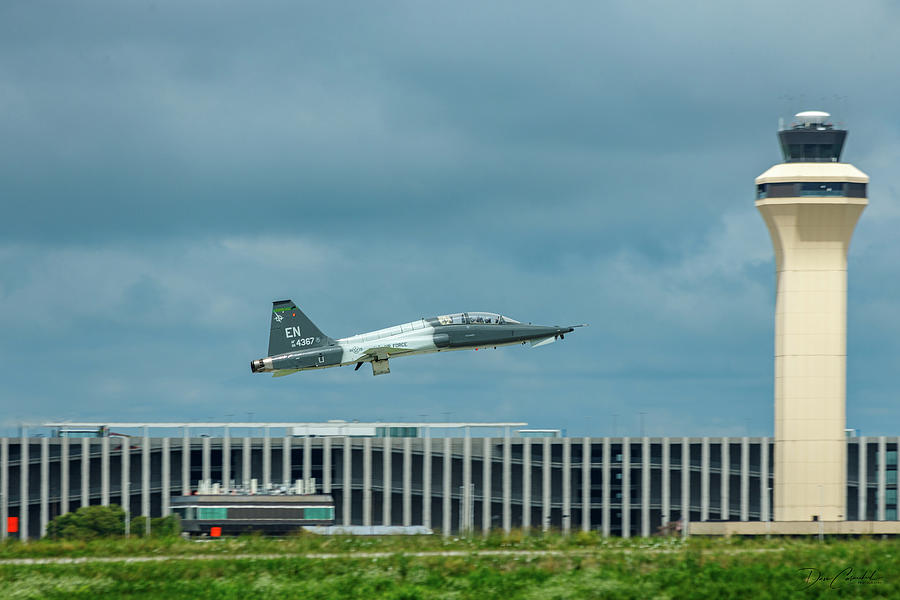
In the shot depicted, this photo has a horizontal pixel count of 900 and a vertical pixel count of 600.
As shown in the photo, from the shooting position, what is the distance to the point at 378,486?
399ft

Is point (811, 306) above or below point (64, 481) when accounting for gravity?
above

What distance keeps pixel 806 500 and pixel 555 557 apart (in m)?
62.7

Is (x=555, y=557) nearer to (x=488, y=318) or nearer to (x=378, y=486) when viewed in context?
(x=488, y=318)

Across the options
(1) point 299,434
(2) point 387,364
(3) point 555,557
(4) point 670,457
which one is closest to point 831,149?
(4) point 670,457

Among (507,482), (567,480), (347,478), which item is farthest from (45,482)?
(567,480)

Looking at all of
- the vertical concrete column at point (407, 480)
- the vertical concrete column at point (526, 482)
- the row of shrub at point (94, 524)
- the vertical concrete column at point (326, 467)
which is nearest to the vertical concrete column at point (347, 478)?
the vertical concrete column at point (326, 467)

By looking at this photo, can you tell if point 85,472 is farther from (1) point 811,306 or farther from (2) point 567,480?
(1) point 811,306

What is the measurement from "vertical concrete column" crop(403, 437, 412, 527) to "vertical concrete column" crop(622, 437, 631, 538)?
22038 mm

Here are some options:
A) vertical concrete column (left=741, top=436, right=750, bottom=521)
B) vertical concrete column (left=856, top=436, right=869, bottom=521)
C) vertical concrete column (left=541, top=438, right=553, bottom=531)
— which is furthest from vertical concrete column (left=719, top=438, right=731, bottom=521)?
vertical concrete column (left=541, top=438, right=553, bottom=531)

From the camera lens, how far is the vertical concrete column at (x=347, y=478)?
119869 millimetres

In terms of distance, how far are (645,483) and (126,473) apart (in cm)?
5304

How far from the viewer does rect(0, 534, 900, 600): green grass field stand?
40.4 metres

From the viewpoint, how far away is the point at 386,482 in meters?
121
